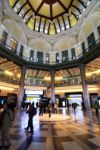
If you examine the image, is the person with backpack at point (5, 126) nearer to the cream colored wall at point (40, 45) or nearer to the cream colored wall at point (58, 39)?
the cream colored wall at point (58, 39)

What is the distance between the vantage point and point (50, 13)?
29.6 metres

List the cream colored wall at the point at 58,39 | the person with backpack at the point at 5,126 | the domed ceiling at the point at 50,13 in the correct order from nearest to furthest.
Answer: the person with backpack at the point at 5,126, the cream colored wall at the point at 58,39, the domed ceiling at the point at 50,13

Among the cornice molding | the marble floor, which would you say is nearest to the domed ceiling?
the cornice molding

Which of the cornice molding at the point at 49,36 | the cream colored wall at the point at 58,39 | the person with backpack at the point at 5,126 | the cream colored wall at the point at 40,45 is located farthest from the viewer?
the cream colored wall at the point at 40,45

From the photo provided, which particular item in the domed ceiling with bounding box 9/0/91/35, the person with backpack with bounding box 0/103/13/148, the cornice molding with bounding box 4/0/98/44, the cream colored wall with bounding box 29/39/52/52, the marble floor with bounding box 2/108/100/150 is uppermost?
the domed ceiling with bounding box 9/0/91/35

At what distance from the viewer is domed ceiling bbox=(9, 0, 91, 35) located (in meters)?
26.0

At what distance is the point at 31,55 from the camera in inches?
1125

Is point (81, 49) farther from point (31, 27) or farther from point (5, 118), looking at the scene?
point (5, 118)

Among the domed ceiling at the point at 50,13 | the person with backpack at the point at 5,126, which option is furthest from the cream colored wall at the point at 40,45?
the person with backpack at the point at 5,126

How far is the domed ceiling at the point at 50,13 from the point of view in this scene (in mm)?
25969

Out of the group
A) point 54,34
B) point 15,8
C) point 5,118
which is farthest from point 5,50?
point 5,118

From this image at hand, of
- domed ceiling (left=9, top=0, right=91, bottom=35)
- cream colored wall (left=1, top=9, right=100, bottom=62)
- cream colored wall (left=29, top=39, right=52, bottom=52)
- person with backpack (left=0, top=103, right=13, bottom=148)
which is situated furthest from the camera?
cream colored wall (left=29, top=39, right=52, bottom=52)

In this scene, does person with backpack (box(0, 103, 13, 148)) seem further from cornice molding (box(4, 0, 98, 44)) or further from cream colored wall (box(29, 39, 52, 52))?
cream colored wall (box(29, 39, 52, 52))

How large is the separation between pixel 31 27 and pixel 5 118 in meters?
28.2
